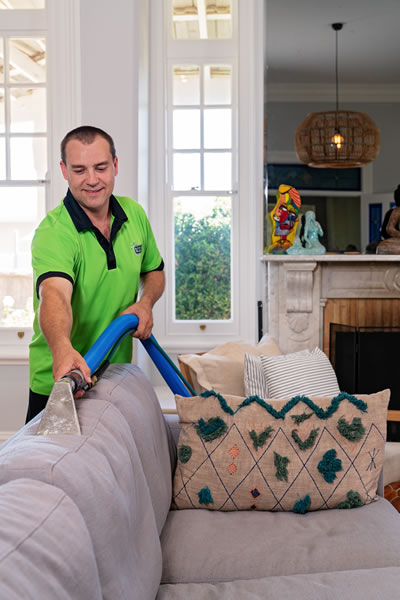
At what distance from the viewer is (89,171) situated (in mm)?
2207

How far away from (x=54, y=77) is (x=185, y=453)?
2660mm

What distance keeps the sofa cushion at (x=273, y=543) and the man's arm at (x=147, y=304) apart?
1.89 ft

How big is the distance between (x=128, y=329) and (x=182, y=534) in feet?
2.01

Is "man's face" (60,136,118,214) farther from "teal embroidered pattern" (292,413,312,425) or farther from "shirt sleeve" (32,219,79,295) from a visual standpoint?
"teal embroidered pattern" (292,413,312,425)

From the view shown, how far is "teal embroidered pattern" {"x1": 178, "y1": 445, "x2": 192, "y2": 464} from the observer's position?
215 centimetres

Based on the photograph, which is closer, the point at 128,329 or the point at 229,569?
the point at 229,569

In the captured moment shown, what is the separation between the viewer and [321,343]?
4098 mm

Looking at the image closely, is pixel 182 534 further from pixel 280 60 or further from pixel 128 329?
pixel 280 60

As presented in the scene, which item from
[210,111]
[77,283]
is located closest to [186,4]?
[210,111]

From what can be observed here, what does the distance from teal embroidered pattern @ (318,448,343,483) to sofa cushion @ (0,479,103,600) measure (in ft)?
3.74

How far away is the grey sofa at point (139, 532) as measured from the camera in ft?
3.27

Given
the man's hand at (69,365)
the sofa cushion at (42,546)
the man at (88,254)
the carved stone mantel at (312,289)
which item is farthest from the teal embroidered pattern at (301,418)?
the carved stone mantel at (312,289)

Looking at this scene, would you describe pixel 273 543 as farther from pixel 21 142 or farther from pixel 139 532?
pixel 21 142

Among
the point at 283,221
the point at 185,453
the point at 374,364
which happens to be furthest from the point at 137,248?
the point at 374,364
